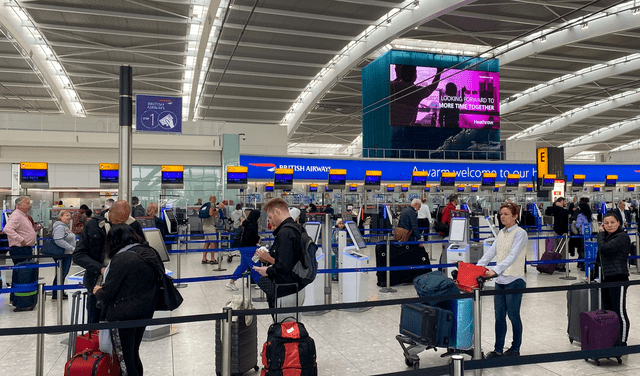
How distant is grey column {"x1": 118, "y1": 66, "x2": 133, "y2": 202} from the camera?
6.70m

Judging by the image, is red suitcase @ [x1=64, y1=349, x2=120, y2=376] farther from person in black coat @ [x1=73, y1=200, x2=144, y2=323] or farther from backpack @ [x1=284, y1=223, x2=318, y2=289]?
backpack @ [x1=284, y1=223, x2=318, y2=289]

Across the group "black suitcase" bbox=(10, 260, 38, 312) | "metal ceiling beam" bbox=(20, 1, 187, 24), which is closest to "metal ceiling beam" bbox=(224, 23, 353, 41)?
"metal ceiling beam" bbox=(20, 1, 187, 24)

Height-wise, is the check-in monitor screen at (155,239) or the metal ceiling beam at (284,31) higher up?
the metal ceiling beam at (284,31)

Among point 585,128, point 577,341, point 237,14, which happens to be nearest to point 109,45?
point 237,14

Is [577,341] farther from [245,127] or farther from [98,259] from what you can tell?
[245,127]

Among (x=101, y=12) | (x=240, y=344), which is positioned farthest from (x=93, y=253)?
(x=101, y=12)

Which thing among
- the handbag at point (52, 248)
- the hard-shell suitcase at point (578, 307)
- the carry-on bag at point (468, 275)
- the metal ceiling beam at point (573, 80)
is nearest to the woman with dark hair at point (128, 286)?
the carry-on bag at point (468, 275)

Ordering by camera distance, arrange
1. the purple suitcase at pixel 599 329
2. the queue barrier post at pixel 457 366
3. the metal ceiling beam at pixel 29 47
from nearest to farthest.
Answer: the queue barrier post at pixel 457 366
the purple suitcase at pixel 599 329
the metal ceiling beam at pixel 29 47

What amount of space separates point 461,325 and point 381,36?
19138mm

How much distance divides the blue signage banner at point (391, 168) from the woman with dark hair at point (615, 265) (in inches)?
690

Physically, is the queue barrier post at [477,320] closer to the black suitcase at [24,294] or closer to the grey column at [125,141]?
the grey column at [125,141]

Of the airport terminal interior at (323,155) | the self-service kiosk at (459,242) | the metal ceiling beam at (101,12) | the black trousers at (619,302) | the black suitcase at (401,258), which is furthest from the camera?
the metal ceiling beam at (101,12)

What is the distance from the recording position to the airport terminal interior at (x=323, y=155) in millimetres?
6480

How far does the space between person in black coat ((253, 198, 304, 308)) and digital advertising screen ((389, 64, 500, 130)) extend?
23.1 metres
